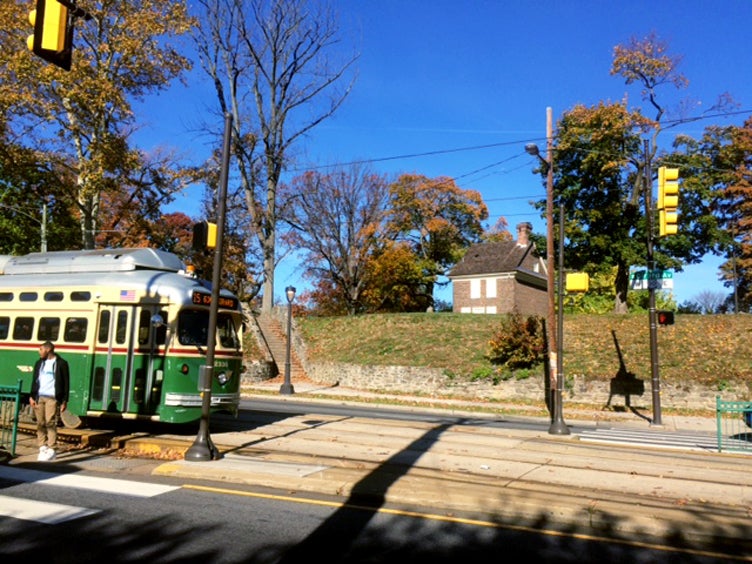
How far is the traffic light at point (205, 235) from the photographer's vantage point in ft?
34.8

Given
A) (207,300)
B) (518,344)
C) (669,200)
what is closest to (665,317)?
(669,200)

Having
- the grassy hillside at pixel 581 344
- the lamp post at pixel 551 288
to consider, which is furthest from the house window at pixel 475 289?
the lamp post at pixel 551 288

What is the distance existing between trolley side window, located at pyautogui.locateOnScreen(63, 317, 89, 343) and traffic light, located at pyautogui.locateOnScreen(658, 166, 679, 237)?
549 inches

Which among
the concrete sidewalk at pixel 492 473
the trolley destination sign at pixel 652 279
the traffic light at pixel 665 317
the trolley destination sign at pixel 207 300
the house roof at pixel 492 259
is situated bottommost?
the concrete sidewalk at pixel 492 473

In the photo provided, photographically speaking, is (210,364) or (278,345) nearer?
(210,364)

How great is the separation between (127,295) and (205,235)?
8.84 ft

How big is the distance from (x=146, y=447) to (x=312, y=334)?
86.8ft

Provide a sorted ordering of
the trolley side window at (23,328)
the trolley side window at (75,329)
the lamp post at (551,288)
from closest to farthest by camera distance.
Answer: the trolley side window at (75,329) → the trolley side window at (23,328) → the lamp post at (551,288)

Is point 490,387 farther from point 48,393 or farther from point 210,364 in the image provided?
point 48,393

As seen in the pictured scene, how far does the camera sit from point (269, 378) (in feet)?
106

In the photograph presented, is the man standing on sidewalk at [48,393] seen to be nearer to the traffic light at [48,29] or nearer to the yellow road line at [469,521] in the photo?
the yellow road line at [469,521]

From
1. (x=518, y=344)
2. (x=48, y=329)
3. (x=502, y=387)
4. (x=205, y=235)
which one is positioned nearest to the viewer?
(x=205, y=235)

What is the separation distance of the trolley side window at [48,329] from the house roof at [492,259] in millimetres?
42084

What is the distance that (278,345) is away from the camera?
35.2 m
